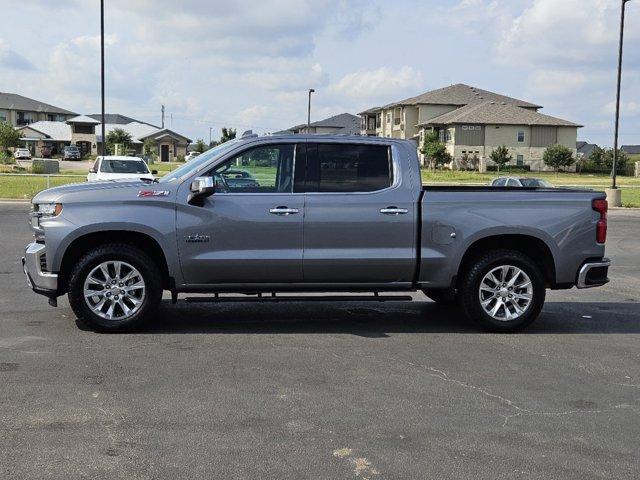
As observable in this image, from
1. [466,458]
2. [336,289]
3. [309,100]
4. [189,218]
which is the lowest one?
[466,458]

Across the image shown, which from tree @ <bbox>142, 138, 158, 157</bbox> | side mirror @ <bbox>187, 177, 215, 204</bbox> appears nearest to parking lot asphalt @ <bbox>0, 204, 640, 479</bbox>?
side mirror @ <bbox>187, 177, 215, 204</bbox>

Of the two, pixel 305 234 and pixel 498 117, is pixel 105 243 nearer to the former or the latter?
pixel 305 234

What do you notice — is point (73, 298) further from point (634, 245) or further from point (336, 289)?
point (634, 245)

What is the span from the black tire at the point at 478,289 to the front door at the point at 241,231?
173cm

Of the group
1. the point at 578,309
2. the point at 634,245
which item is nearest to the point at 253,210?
→ the point at 578,309

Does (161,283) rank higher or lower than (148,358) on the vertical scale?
higher

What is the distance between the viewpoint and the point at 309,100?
182 ft

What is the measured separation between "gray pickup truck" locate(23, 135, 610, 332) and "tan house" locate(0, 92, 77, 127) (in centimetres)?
11626

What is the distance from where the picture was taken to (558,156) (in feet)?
256

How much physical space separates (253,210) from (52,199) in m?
1.91

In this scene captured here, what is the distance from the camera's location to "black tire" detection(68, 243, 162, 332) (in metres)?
7.22

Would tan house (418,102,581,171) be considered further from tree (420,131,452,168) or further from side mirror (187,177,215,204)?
side mirror (187,177,215,204)

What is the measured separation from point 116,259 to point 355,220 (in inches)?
91.8

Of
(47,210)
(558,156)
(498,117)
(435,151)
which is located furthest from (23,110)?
(47,210)
